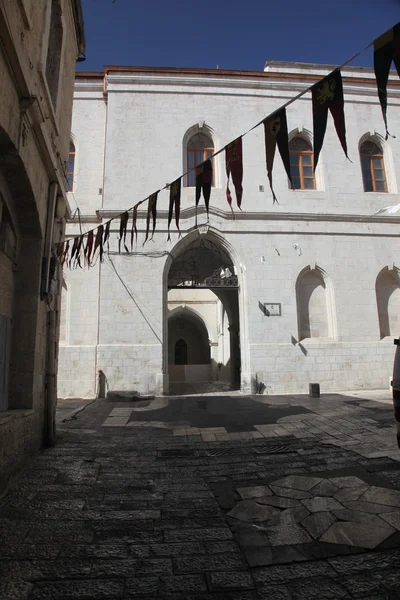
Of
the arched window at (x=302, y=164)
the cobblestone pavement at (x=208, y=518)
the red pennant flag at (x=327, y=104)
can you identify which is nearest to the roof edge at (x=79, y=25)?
the red pennant flag at (x=327, y=104)

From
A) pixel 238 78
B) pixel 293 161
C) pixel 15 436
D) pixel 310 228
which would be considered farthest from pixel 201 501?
pixel 238 78

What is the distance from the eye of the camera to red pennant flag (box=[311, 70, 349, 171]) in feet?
14.4

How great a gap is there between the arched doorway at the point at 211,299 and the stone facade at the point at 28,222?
6.82 metres

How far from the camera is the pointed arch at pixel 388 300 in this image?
13.0 meters

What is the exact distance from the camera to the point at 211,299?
76.7ft

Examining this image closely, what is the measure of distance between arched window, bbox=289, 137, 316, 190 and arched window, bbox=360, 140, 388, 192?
2078 mm

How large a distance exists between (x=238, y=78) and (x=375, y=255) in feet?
27.8

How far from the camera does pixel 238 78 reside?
1407 cm

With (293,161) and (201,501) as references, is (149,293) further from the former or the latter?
(201,501)

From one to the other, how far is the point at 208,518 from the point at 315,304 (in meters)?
10.7

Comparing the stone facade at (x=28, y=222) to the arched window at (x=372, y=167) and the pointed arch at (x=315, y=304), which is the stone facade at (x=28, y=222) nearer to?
the pointed arch at (x=315, y=304)

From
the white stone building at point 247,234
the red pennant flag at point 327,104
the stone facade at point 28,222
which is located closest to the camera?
the stone facade at point 28,222

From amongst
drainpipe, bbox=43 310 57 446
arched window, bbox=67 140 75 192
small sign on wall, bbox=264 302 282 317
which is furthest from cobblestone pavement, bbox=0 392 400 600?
arched window, bbox=67 140 75 192

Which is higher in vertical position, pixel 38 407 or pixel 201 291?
pixel 201 291
